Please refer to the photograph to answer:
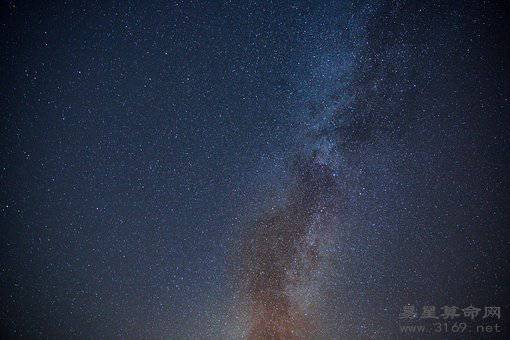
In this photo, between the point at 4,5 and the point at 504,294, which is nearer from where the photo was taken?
the point at 4,5

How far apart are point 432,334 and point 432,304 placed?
42 cm

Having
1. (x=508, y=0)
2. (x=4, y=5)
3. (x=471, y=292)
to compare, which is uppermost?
(x=508, y=0)

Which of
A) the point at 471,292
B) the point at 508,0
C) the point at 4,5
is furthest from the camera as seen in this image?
the point at 471,292

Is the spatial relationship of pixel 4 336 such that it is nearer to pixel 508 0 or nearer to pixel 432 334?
pixel 432 334

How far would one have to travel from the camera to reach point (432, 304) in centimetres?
350

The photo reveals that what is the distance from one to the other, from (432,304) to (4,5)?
245 inches

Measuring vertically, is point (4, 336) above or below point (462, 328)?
below

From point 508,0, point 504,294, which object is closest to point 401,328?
point 504,294

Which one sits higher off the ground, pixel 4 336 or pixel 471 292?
pixel 471 292

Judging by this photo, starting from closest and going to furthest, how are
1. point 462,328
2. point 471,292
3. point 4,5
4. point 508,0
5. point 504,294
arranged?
1. point 4,5
2. point 508,0
3. point 462,328
4. point 471,292
5. point 504,294

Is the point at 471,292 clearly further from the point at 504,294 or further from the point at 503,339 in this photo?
the point at 503,339

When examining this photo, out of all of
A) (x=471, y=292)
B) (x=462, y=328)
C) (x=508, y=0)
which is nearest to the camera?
(x=508, y=0)

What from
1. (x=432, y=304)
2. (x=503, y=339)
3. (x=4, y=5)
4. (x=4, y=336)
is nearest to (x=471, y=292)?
(x=432, y=304)

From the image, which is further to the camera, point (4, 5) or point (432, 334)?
point (432, 334)
